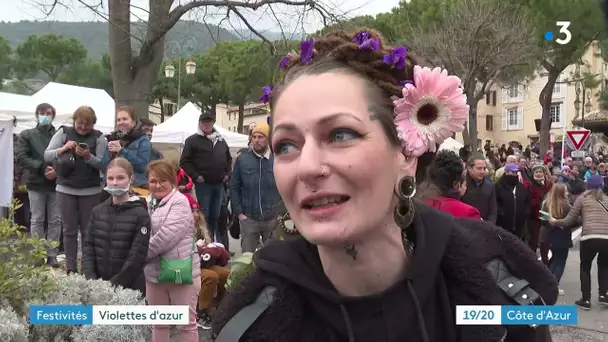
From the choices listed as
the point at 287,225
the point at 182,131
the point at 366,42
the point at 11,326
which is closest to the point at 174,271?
the point at 11,326

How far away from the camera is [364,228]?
1363mm

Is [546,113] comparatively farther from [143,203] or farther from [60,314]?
[60,314]

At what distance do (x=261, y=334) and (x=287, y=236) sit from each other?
0.33 meters

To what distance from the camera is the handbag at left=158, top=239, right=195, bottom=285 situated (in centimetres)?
435

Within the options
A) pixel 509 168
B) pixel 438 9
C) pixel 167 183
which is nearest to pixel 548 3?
pixel 438 9

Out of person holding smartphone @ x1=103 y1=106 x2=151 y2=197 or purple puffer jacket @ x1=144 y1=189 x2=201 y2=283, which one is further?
person holding smartphone @ x1=103 y1=106 x2=151 y2=197

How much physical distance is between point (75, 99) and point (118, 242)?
11.2m

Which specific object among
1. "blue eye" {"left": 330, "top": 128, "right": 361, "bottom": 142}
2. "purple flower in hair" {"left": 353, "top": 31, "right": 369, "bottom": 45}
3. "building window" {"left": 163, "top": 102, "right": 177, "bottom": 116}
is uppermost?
→ "building window" {"left": 163, "top": 102, "right": 177, "bottom": 116}

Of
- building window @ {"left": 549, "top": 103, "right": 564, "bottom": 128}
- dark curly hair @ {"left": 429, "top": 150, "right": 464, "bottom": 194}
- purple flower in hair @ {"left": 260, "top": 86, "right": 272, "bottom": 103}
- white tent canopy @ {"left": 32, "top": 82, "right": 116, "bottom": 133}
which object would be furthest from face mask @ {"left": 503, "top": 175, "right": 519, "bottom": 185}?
building window @ {"left": 549, "top": 103, "right": 564, "bottom": 128}

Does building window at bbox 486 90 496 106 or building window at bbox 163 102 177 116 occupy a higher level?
building window at bbox 486 90 496 106

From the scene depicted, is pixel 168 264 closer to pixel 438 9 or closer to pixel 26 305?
pixel 26 305

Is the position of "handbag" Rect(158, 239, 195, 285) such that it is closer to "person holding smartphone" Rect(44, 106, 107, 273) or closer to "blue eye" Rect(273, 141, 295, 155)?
"person holding smartphone" Rect(44, 106, 107, 273)

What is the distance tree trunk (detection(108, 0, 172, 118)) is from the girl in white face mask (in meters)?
5.75

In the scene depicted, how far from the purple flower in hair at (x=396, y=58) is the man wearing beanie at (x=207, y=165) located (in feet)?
20.2
